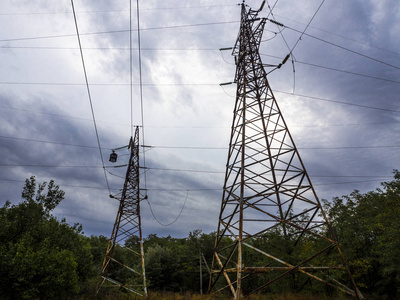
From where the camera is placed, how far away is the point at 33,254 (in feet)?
45.0

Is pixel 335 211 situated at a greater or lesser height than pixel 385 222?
greater

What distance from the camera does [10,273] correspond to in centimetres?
1275

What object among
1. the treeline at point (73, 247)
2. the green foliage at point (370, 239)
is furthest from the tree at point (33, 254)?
the green foliage at point (370, 239)

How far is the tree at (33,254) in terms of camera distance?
510 inches

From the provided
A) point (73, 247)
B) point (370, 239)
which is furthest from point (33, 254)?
point (370, 239)

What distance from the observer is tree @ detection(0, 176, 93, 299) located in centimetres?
1296

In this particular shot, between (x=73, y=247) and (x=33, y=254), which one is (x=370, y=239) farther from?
(x=73, y=247)

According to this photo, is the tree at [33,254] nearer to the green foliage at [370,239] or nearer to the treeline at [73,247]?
the treeline at [73,247]

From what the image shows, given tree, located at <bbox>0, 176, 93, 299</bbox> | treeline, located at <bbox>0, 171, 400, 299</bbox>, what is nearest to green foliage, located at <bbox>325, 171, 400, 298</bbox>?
treeline, located at <bbox>0, 171, 400, 299</bbox>

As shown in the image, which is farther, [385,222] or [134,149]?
[134,149]

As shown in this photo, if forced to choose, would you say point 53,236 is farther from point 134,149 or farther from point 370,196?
point 370,196

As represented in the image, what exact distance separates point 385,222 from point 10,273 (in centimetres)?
2674

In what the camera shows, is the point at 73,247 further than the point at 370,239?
Yes

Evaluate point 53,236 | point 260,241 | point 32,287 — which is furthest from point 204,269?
point 32,287
